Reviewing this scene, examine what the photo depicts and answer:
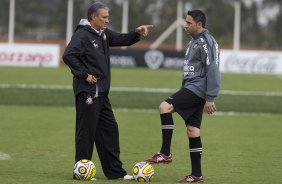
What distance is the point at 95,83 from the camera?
9.62 m

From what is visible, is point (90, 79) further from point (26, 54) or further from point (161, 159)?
point (26, 54)

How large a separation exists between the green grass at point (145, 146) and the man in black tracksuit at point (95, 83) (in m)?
0.38

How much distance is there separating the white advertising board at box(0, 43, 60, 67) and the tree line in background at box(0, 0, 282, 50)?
4061 cm

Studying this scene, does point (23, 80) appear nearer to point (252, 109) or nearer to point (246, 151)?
point (252, 109)

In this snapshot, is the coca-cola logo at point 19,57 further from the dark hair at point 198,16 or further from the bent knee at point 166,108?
the dark hair at point 198,16

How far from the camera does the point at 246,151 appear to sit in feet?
42.8

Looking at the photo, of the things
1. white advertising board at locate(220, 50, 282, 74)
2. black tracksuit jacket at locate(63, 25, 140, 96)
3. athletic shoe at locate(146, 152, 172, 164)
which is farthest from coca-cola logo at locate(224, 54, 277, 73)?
black tracksuit jacket at locate(63, 25, 140, 96)

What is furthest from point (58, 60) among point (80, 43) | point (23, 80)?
point (80, 43)

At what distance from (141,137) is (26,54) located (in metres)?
33.0

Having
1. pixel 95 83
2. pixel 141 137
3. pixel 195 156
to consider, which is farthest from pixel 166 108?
pixel 141 137

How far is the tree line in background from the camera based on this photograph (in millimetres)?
89500

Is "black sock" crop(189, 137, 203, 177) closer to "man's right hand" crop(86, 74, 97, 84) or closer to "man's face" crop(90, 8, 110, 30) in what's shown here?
"man's right hand" crop(86, 74, 97, 84)

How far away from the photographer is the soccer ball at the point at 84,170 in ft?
31.7

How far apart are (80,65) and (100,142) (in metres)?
1.06
